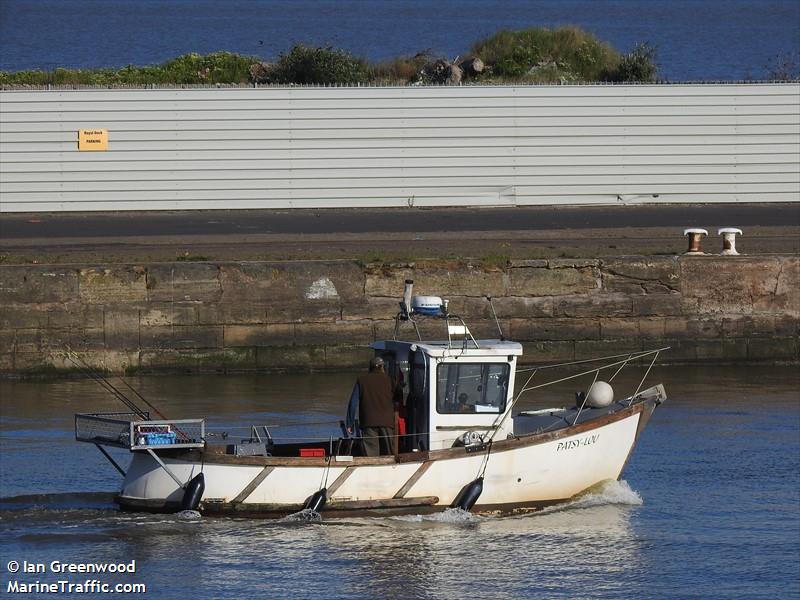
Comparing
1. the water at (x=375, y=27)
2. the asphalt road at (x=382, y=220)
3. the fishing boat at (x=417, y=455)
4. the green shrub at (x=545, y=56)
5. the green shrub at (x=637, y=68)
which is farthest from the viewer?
the water at (x=375, y=27)

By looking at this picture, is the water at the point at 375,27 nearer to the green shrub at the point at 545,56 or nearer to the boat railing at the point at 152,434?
the green shrub at the point at 545,56

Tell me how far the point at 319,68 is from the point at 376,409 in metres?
17.7

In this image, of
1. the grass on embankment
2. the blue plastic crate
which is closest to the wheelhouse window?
the blue plastic crate

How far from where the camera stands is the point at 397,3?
464ft

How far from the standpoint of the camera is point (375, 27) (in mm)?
96875

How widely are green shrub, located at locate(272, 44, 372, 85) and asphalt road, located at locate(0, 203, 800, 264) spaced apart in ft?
13.3

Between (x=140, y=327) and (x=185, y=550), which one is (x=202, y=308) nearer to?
(x=140, y=327)

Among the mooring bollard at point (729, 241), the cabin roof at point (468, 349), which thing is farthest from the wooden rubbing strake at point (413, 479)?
the mooring bollard at point (729, 241)

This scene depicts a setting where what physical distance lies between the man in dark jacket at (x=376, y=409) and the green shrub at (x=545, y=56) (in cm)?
1917

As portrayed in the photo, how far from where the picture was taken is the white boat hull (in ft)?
48.6

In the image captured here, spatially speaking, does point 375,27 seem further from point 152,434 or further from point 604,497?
point 152,434

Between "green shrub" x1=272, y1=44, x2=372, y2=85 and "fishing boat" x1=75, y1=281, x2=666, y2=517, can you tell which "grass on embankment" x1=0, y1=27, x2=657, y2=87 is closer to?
"green shrub" x1=272, y1=44, x2=372, y2=85

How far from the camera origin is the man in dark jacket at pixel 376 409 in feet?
49.8

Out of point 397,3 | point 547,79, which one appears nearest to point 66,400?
point 547,79
